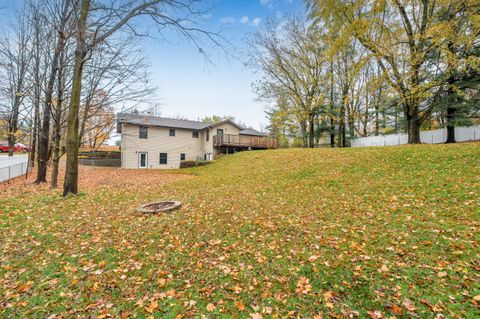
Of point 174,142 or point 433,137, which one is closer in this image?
point 433,137

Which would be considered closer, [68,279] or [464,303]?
[464,303]

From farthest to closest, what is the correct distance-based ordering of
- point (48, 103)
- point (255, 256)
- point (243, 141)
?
point (243, 141)
point (48, 103)
point (255, 256)

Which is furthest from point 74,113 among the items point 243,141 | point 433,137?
point 433,137

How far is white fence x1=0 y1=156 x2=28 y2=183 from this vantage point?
11273 millimetres

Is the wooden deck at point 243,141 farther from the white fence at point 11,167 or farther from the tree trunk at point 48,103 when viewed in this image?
the white fence at point 11,167

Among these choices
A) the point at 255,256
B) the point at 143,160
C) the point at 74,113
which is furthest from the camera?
the point at 143,160

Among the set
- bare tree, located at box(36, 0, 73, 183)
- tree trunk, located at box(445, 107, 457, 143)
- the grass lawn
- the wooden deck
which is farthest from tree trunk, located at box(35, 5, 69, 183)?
tree trunk, located at box(445, 107, 457, 143)

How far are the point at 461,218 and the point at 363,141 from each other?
23763 mm

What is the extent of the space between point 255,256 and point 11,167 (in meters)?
15.6

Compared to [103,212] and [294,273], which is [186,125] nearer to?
[103,212]

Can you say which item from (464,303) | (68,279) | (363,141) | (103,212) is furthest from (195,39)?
(363,141)

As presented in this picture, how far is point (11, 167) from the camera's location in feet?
40.4

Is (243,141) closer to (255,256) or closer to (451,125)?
(451,125)

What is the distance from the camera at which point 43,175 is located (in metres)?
11.2
